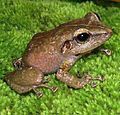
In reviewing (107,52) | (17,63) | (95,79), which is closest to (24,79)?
(17,63)

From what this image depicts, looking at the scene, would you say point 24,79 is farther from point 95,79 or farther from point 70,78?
point 95,79

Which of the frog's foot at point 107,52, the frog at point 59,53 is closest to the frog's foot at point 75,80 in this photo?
the frog at point 59,53

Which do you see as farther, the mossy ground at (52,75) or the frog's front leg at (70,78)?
the frog's front leg at (70,78)

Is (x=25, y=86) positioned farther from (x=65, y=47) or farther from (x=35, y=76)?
(x=65, y=47)

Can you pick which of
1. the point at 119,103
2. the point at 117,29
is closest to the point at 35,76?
the point at 119,103

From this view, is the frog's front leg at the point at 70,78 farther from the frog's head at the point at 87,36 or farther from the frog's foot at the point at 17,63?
the frog's foot at the point at 17,63

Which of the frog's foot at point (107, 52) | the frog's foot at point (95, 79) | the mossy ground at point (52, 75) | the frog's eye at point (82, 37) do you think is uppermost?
the frog's eye at point (82, 37)

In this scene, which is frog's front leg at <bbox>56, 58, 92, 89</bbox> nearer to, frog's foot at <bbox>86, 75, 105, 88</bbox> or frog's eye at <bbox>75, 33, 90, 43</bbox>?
frog's foot at <bbox>86, 75, 105, 88</bbox>
